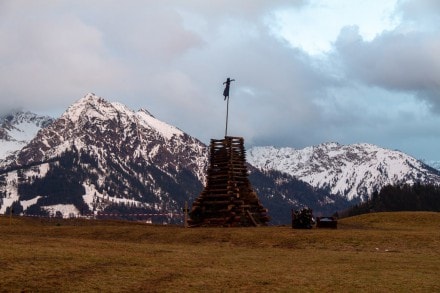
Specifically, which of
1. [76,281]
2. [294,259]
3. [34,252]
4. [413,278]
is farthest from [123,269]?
[413,278]

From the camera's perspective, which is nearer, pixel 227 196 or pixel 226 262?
pixel 226 262

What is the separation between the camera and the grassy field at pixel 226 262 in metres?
20.0

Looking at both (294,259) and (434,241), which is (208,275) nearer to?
(294,259)

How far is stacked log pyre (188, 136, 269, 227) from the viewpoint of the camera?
5538 cm

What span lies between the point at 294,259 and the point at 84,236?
19071mm

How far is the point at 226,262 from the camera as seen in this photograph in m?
27.2

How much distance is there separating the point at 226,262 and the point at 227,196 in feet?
96.4

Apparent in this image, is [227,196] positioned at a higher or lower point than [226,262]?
higher

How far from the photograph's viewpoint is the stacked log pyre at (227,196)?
5538cm

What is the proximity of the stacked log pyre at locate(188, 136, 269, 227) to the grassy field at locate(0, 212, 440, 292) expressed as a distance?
41.6ft

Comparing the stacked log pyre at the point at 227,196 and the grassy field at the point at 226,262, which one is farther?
the stacked log pyre at the point at 227,196

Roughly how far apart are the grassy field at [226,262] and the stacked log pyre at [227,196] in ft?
41.6

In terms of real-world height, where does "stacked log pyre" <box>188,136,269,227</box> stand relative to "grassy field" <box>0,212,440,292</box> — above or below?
above

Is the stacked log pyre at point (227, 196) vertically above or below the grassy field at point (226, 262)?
above
